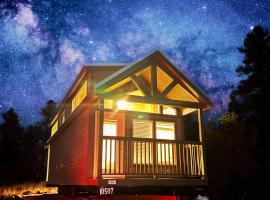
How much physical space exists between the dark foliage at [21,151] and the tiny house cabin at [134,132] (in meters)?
35.7

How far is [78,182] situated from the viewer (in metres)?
13.5

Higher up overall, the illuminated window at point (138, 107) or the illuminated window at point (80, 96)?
the illuminated window at point (80, 96)

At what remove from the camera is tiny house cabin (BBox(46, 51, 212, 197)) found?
11.1 m

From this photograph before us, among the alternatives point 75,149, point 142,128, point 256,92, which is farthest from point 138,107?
point 256,92

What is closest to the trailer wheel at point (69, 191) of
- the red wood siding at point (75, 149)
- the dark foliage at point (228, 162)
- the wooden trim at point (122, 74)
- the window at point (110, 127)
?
the red wood siding at point (75, 149)

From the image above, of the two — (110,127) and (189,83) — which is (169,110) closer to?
(189,83)

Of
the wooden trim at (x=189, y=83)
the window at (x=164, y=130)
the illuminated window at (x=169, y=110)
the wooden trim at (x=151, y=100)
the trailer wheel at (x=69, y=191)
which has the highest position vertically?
the wooden trim at (x=189, y=83)

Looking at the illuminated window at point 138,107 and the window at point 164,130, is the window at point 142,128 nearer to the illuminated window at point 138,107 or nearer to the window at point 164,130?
the window at point 164,130

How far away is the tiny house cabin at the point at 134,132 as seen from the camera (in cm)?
1106

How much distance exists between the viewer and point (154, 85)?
12.4 m

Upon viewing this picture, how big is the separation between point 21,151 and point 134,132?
138ft

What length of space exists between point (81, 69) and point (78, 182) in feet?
18.8

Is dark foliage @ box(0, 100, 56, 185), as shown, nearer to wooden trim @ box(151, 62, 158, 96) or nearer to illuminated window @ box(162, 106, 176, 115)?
illuminated window @ box(162, 106, 176, 115)

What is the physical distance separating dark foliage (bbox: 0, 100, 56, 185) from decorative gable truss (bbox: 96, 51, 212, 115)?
4037 centimetres
